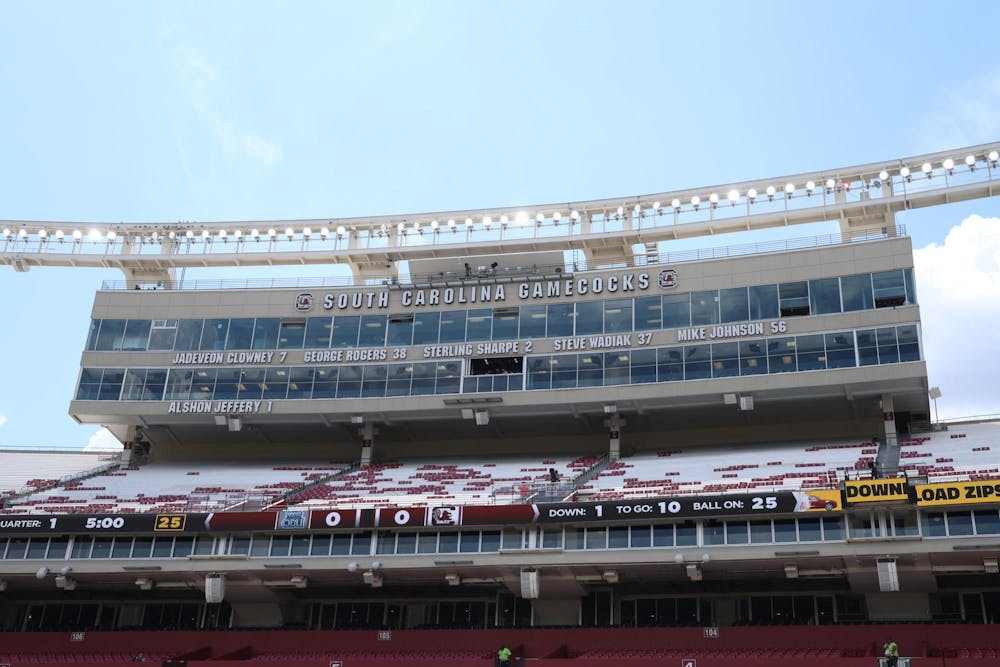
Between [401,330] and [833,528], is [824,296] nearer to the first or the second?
[833,528]

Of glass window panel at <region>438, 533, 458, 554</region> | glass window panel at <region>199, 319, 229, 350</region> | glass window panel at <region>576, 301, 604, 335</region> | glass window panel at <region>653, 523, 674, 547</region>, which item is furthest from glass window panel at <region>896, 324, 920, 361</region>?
glass window panel at <region>199, 319, 229, 350</region>

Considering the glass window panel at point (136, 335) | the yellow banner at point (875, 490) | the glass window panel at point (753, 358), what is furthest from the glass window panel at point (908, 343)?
the glass window panel at point (136, 335)

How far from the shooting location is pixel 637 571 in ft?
104

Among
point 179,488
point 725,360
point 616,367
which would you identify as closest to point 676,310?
point 725,360

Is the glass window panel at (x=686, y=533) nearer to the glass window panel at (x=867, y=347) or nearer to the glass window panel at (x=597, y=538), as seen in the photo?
the glass window panel at (x=597, y=538)

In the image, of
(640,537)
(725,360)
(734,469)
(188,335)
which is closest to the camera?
(640,537)

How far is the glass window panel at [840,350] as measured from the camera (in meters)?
39.1

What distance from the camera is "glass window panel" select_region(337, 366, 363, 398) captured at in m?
45.1

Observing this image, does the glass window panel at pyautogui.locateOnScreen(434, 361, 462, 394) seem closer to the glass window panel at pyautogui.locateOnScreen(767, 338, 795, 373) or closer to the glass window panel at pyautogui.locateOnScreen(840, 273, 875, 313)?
the glass window panel at pyautogui.locateOnScreen(767, 338, 795, 373)

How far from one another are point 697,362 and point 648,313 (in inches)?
128

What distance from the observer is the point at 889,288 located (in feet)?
129

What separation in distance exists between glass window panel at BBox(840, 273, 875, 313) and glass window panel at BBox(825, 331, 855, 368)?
1.17 metres

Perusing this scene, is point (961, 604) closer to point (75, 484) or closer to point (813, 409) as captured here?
point (813, 409)

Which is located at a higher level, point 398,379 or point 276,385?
point 398,379
